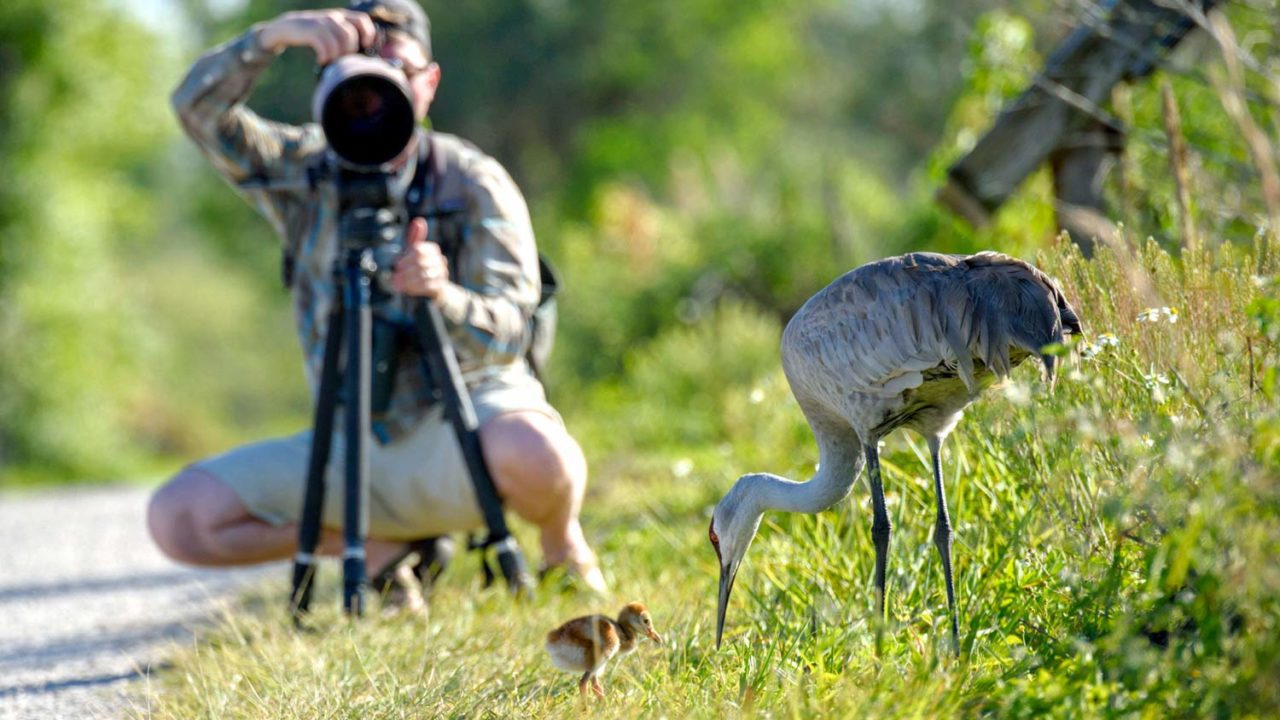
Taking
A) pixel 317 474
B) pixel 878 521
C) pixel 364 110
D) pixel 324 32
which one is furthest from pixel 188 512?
pixel 878 521

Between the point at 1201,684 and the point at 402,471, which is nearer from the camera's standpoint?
the point at 1201,684

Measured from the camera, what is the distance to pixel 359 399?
4.45 m

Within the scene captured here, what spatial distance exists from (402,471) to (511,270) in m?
0.78

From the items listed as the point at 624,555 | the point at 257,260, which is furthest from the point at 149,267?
the point at 624,555

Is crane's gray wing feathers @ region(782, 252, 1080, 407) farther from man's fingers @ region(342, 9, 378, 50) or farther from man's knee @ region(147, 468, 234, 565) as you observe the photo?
man's knee @ region(147, 468, 234, 565)

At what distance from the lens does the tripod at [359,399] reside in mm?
4418

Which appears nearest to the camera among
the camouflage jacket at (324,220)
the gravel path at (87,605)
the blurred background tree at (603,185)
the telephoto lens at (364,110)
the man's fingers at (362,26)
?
the telephoto lens at (364,110)

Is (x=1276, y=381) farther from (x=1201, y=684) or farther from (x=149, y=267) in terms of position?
(x=149, y=267)

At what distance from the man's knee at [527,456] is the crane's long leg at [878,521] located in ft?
4.96

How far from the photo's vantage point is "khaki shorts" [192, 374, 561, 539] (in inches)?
187

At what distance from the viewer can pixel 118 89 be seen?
14188 millimetres

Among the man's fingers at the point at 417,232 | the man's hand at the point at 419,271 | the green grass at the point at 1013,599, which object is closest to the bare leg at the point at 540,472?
the green grass at the point at 1013,599

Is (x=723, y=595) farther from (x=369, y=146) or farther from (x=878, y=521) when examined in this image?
(x=369, y=146)

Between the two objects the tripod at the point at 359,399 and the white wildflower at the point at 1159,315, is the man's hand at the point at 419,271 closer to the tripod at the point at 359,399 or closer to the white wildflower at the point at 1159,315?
the tripod at the point at 359,399
